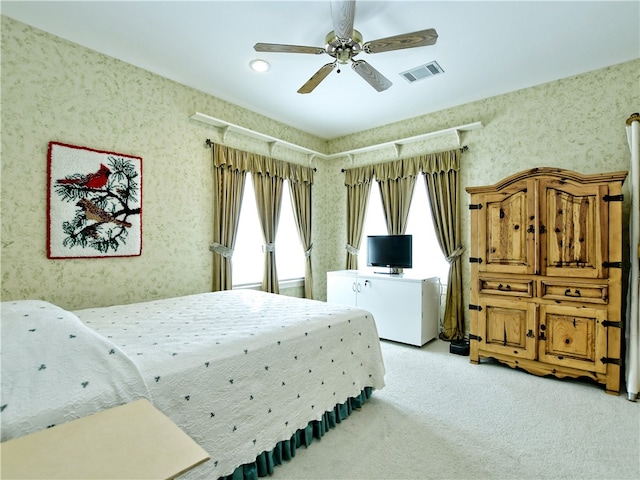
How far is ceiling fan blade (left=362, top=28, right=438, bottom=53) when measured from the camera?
198 cm

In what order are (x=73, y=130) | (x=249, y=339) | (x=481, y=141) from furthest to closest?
(x=481, y=141), (x=73, y=130), (x=249, y=339)

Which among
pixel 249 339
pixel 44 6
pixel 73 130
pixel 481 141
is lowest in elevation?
pixel 249 339

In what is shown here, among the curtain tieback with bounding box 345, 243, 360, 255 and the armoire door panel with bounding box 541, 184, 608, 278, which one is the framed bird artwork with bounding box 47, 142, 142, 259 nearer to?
the curtain tieback with bounding box 345, 243, 360, 255

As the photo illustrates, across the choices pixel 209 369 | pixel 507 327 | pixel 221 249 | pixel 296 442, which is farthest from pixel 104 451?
pixel 507 327

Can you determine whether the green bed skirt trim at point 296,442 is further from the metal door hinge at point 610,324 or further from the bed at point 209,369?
the metal door hinge at point 610,324

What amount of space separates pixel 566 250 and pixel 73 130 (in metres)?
4.34

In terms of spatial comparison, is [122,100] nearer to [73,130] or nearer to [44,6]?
[73,130]

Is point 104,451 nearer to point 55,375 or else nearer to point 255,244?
point 55,375

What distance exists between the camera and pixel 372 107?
3957mm

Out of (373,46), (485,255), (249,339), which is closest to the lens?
(249,339)

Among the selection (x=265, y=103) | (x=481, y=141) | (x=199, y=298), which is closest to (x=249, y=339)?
(x=199, y=298)

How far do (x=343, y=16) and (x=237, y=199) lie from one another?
2305mm

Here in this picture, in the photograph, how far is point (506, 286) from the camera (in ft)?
9.93

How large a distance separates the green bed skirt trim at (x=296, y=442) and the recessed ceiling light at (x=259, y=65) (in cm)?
Answer: 299
